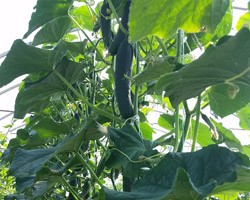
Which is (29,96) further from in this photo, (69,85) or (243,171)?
(243,171)

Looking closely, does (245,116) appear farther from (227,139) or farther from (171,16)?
(171,16)

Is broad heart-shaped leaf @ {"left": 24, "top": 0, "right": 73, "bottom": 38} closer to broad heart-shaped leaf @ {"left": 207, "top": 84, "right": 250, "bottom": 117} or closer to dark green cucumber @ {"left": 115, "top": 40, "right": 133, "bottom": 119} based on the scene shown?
dark green cucumber @ {"left": 115, "top": 40, "right": 133, "bottom": 119}

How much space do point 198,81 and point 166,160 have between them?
0.49 feet

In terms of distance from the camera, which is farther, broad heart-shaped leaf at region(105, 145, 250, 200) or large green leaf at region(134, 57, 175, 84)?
large green leaf at region(134, 57, 175, 84)

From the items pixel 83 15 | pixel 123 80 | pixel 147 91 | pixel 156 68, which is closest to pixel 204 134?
pixel 147 91

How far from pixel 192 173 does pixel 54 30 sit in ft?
2.95

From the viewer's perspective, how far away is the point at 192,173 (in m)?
0.89

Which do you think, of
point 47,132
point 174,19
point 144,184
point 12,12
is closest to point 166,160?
point 144,184

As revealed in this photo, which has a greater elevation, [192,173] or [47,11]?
[47,11]

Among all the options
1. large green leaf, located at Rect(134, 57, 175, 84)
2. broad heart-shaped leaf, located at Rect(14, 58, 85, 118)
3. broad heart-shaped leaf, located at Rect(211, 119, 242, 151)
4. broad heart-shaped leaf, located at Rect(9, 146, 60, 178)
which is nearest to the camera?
large green leaf, located at Rect(134, 57, 175, 84)

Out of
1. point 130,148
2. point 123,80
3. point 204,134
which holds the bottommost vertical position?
point 204,134

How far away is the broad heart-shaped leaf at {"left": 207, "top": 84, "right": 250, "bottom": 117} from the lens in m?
1.14

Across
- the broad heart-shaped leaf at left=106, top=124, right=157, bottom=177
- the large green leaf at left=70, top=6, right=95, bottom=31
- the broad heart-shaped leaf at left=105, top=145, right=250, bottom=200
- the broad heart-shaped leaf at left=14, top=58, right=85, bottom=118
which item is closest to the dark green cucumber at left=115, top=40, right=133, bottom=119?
the broad heart-shaped leaf at left=106, top=124, right=157, bottom=177

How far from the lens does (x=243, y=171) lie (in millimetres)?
903
